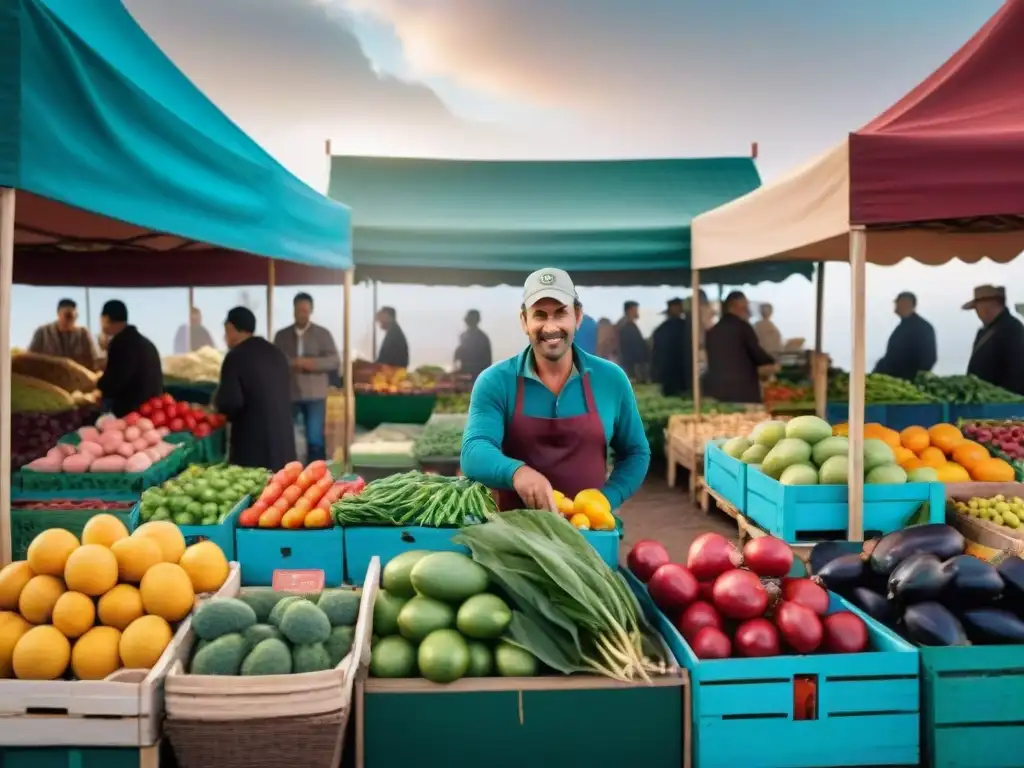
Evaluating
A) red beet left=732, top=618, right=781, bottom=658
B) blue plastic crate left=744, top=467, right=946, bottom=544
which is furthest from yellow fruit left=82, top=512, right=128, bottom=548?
blue plastic crate left=744, top=467, right=946, bottom=544

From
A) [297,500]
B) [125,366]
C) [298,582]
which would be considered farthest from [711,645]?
[125,366]

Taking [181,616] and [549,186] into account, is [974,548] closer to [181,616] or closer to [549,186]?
[181,616]

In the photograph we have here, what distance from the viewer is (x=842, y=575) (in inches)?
108

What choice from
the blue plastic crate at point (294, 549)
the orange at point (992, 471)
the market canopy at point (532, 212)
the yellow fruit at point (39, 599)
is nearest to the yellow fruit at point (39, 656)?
the yellow fruit at point (39, 599)

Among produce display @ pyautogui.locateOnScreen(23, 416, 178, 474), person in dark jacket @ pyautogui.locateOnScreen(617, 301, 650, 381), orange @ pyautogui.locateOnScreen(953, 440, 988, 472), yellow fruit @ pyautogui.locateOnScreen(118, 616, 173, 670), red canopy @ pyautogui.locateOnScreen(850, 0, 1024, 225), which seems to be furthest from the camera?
person in dark jacket @ pyautogui.locateOnScreen(617, 301, 650, 381)

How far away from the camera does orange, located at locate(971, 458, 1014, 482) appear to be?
15.7 ft

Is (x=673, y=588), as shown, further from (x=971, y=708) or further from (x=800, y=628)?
(x=971, y=708)

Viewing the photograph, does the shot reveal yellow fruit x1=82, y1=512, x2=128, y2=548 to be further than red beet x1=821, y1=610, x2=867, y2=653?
Yes

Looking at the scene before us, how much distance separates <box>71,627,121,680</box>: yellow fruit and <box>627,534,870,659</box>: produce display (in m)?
1.54

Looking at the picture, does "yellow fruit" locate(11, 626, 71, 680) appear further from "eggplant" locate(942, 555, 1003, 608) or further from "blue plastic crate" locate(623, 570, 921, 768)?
"eggplant" locate(942, 555, 1003, 608)

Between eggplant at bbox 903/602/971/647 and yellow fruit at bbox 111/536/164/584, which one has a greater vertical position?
yellow fruit at bbox 111/536/164/584

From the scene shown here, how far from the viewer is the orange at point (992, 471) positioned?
480cm

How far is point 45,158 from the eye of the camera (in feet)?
8.73

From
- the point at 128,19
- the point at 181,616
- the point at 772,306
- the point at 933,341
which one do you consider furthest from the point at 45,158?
the point at 772,306
